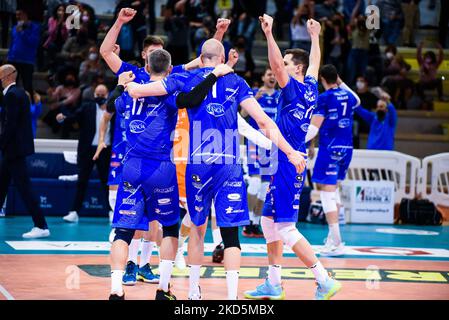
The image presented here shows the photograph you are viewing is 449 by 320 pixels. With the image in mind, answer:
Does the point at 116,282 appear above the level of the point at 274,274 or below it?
above

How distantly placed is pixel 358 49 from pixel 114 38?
11.9 m

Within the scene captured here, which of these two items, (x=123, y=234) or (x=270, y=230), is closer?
(x=123, y=234)

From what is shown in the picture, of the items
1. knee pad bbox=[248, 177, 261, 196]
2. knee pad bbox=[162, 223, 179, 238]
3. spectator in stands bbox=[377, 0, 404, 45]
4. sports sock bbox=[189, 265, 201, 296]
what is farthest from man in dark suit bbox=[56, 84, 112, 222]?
spectator in stands bbox=[377, 0, 404, 45]

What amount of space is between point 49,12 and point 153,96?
38.0 feet

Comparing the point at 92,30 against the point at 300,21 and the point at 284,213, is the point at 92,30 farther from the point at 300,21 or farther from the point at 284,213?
the point at 284,213

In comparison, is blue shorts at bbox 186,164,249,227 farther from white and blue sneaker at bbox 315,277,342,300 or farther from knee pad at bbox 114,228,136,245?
white and blue sneaker at bbox 315,277,342,300

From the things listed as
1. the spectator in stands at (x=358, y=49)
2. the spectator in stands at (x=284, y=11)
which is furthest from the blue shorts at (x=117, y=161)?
the spectator in stands at (x=284, y=11)

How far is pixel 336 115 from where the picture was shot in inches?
459

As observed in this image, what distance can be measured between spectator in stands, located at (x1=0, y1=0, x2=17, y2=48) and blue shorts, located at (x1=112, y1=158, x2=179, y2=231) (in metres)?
12.2

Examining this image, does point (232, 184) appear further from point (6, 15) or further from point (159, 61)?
point (6, 15)

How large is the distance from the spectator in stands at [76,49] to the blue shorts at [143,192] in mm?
11474

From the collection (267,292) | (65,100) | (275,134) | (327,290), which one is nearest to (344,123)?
(267,292)

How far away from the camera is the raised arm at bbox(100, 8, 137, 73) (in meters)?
8.22

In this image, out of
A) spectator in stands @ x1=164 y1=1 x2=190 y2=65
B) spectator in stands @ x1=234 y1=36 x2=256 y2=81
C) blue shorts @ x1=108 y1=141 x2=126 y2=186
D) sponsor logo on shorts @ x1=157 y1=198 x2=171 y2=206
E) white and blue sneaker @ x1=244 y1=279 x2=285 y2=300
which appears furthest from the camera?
spectator in stands @ x1=234 y1=36 x2=256 y2=81
